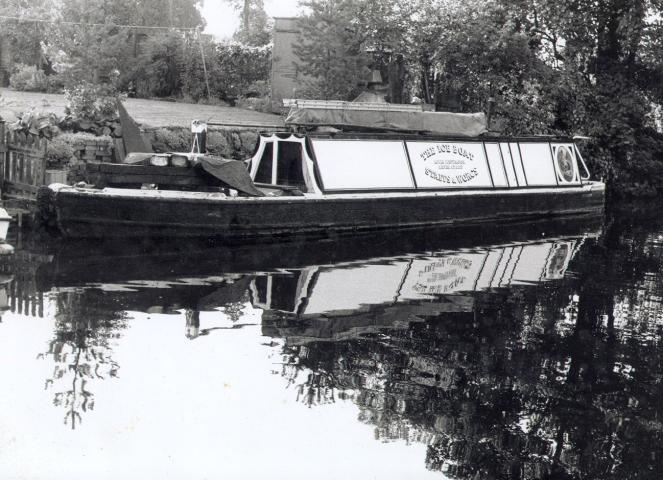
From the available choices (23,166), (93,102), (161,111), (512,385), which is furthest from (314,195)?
(161,111)

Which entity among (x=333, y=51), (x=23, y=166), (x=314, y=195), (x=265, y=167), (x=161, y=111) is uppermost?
(x=333, y=51)

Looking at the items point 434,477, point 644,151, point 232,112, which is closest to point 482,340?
A: point 434,477

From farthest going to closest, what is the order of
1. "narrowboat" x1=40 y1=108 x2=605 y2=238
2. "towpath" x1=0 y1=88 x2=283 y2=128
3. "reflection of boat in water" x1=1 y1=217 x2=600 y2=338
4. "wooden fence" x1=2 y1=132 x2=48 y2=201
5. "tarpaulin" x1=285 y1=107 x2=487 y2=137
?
"towpath" x1=0 y1=88 x2=283 y2=128 → "tarpaulin" x1=285 y1=107 x2=487 y2=137 → "wooden fence" x1=2 y1=132 x2=48 y2=201 → "narrowboat" x1=40 y1=108 x2=605 y2=238 → "reflection of boat in water" x1=1 y1=217 x2=600 y2=338

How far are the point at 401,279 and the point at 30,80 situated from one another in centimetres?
1899

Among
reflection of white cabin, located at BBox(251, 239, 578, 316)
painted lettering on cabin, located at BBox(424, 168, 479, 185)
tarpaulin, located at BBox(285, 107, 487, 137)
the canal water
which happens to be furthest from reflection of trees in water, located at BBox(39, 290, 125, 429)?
tarpaulin, located at BBox(285, 107, 487, 137)

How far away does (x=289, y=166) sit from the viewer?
15586 mm

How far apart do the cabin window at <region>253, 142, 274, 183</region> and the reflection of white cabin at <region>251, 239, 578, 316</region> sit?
11.7ft

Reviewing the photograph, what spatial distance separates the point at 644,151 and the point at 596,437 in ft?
69.8

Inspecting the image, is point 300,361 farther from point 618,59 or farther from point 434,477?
point 618,59

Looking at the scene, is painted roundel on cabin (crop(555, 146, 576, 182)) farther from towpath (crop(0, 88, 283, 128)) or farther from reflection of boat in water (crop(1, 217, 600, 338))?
towpath (crop(0, 88, 283, 128))

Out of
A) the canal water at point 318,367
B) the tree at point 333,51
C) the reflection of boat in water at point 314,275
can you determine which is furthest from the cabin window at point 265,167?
the tree at point 333,51

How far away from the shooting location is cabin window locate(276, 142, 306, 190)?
15422 mm

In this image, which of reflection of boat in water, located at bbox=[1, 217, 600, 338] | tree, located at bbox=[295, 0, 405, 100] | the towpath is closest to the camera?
reflection of boat in water, located at bbox=[1, 217, 600, 338]

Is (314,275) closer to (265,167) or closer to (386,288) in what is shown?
(386,288)
